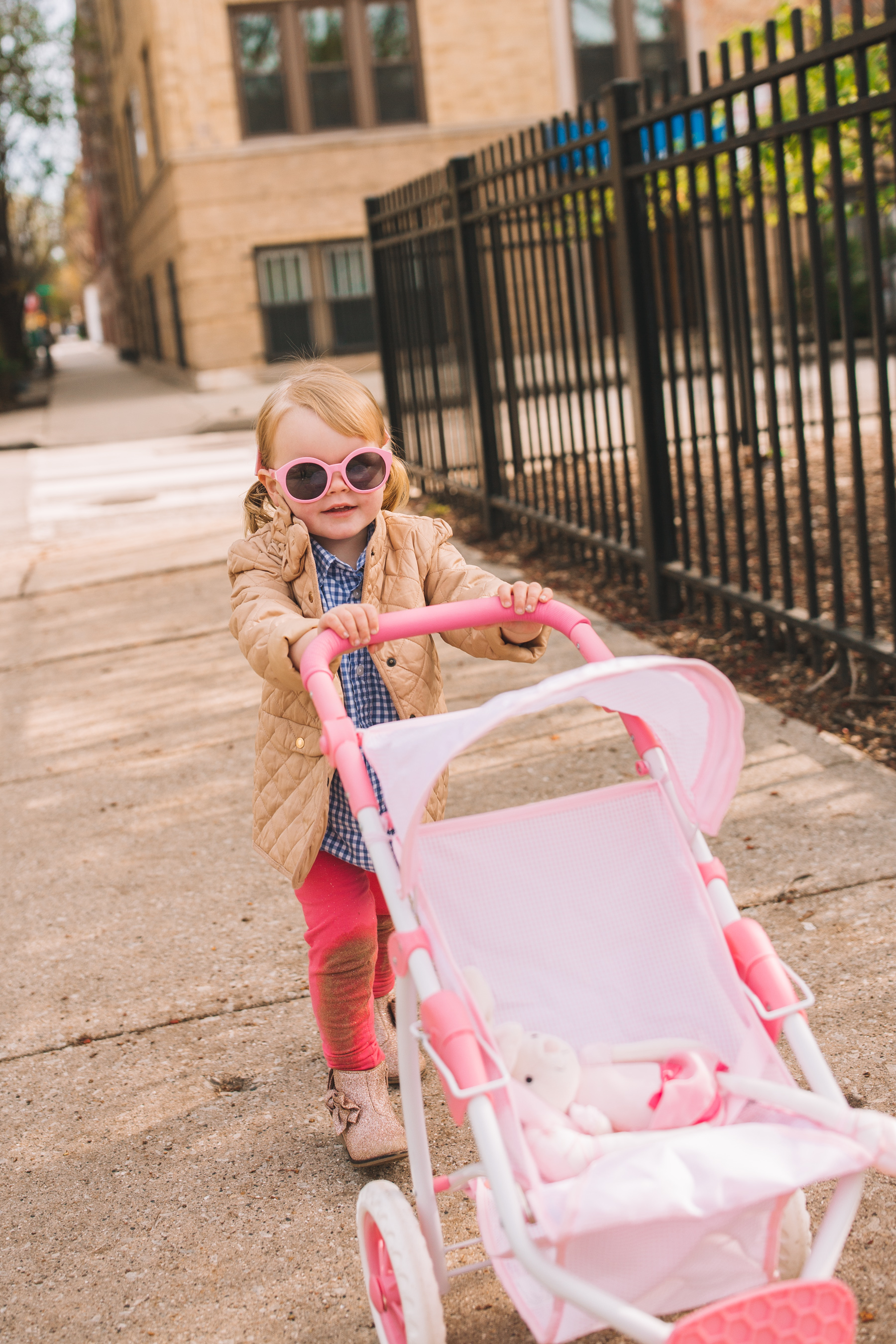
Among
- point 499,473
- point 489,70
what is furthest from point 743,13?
point 499,473

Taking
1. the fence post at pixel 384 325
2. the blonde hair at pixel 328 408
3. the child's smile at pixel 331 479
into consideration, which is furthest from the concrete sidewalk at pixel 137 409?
the child's smile at pixel 331 479

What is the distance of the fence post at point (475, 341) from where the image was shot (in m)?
7.25

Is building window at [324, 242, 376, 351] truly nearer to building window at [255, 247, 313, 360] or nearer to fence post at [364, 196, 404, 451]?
building window at [255, 247, 313, 360]

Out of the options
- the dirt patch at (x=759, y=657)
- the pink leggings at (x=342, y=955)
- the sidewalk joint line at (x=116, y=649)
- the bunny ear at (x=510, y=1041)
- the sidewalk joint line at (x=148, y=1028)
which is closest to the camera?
the bunny ear at (x=510, y=1041)

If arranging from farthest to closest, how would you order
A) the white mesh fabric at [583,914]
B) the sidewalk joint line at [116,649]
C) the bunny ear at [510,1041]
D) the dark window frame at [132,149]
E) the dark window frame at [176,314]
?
the dark window frame at [132,149] < the dark window frame at [176,314] < the sidewalk joint line at [116,649] < the white mesh fabric at [583,914] < the bunny ear at [510,1041]

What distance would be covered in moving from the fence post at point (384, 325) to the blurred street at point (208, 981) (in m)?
4.15

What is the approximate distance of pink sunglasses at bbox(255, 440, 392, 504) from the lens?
7.47ft

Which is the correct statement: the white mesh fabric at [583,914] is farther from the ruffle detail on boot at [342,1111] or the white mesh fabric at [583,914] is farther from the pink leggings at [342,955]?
the ruffle detail on boot at [342,1111]

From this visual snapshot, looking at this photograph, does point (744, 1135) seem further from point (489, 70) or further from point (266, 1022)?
point (489, 70)

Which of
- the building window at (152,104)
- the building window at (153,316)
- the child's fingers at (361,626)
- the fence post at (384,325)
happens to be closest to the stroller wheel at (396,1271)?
the child's fingers at (361,626)

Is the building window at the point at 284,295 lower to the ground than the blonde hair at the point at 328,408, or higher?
higher

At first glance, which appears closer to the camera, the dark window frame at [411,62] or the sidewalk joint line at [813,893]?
the sidewalk joint line at [813,893]

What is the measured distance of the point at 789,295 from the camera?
4.27 metres

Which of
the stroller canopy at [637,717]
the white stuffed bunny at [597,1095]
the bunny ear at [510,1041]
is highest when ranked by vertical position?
the stroller canopy at [637,717]
